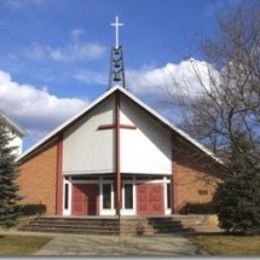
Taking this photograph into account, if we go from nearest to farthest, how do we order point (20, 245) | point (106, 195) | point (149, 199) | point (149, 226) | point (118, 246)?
1. point (20, 245)
2. point (118, 246)
3. point (149, 226)
4. point (149, 199)
5. point (106, 195)

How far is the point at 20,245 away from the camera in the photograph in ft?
69.2

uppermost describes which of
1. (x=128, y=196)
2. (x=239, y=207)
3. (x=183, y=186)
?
(x=183, y=186)

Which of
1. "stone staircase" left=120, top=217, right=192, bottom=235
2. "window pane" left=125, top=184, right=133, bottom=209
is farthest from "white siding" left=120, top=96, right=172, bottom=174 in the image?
"stone staircase" left=120, top=217, right=192, bottom=235

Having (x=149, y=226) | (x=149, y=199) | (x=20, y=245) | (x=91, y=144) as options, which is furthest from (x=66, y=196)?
(x=20, y=245)

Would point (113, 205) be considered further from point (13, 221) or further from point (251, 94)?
point (251, 94)

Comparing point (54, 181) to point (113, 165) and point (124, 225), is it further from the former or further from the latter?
point (124, 225)

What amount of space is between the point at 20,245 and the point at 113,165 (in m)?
14.1

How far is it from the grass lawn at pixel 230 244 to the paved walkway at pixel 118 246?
16.3 inches

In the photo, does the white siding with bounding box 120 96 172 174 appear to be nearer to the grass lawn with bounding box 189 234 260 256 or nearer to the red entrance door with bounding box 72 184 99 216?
the red entrance door with bounding box 72 184 99 216

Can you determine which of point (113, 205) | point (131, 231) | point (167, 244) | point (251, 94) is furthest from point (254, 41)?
point (113, 205)

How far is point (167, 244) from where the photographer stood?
70.8ft

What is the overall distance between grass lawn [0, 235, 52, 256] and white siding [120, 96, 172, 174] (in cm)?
1120

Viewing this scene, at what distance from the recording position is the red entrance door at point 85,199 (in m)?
36.6

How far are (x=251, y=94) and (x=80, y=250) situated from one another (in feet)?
27.0
